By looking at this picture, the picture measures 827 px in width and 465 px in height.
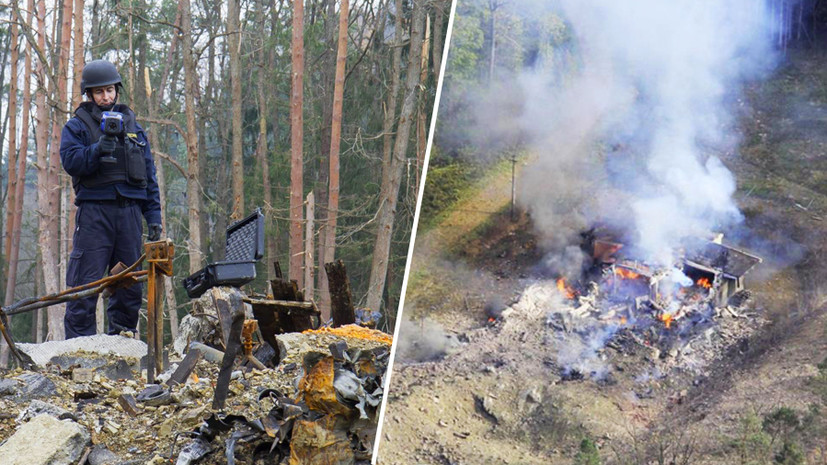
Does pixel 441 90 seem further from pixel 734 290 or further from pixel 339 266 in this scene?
pixel 339 266

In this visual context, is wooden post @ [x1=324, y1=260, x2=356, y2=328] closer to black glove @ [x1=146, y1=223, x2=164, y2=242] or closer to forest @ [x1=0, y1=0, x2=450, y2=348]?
black glove @ [x1=146, y1=223, x2=164, y2=242]

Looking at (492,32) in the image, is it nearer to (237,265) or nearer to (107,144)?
(237,265)

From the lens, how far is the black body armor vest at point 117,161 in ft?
16.0

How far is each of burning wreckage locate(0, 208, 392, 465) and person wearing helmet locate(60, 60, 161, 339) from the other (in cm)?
43

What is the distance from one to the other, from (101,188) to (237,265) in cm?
161

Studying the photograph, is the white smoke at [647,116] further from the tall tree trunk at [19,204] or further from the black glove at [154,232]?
the tall tree trunk at [19,204]

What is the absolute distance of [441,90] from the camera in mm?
2764

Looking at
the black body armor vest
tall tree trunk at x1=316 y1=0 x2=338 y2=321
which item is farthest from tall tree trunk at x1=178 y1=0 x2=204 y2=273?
the black body armor vest

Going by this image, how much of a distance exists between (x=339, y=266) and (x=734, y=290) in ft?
9.45

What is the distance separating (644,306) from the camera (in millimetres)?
2602

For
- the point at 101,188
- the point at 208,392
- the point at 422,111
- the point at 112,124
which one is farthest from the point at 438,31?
the point at 208,392

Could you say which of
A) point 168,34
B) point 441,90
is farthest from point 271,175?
point 441,90

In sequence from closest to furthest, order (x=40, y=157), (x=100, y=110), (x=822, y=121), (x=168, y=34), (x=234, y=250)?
(x=822, y=121), (x=234, y=250), (x=100, y=110), (x=40, y=157), (x=168, y=34)

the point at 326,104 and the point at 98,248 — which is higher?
the point at 326,104
